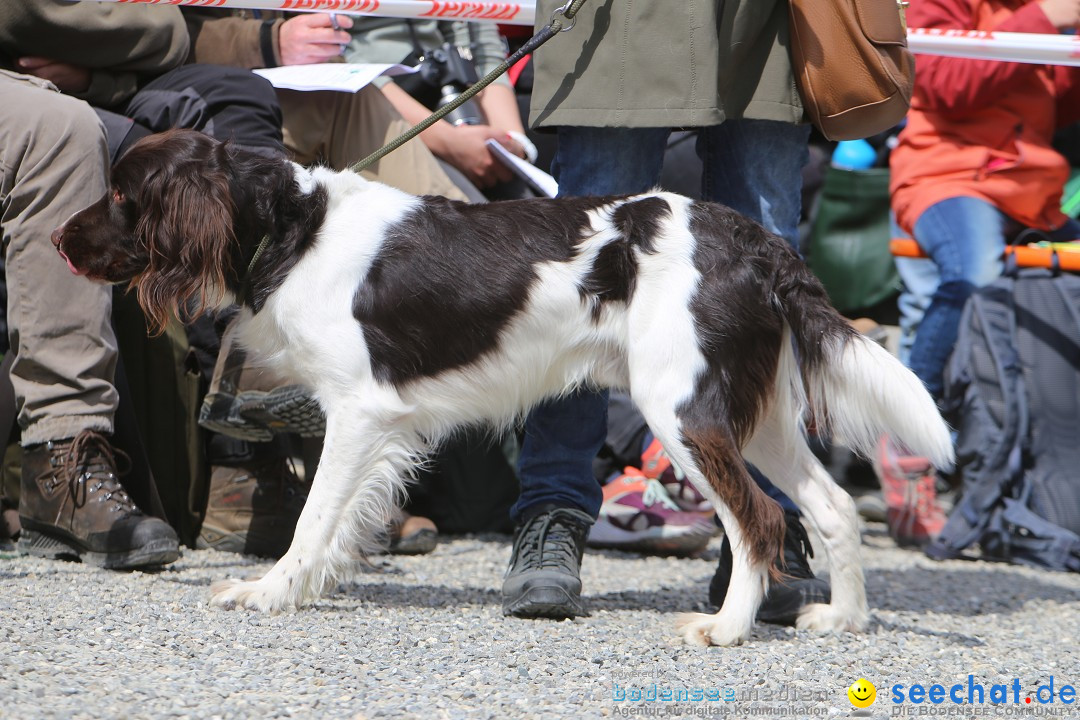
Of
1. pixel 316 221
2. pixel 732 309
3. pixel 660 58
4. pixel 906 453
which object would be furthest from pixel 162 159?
pixel 906 453

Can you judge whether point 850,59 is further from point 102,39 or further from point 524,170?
point 102,39

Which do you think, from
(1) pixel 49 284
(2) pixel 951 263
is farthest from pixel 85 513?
(2) pixel 951 263

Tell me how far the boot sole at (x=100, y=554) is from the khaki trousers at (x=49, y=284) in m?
0.31

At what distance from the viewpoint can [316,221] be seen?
2.94 metres

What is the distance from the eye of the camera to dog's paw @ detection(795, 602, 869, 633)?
2980mm

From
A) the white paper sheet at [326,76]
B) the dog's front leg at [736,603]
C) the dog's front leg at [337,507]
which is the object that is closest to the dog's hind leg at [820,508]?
the dog's front leg at [736,603]

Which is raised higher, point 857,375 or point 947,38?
point 947,38

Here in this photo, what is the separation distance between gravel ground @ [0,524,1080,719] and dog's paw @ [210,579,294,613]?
5 cm

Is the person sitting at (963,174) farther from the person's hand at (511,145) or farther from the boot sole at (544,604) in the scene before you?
the boot sole at (544,604)

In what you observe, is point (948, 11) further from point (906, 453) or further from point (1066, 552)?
point (1066, 552)

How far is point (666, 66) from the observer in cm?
289

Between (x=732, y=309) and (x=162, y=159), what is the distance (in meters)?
1.49

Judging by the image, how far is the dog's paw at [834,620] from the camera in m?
2.98

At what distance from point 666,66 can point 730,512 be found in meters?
1.13
